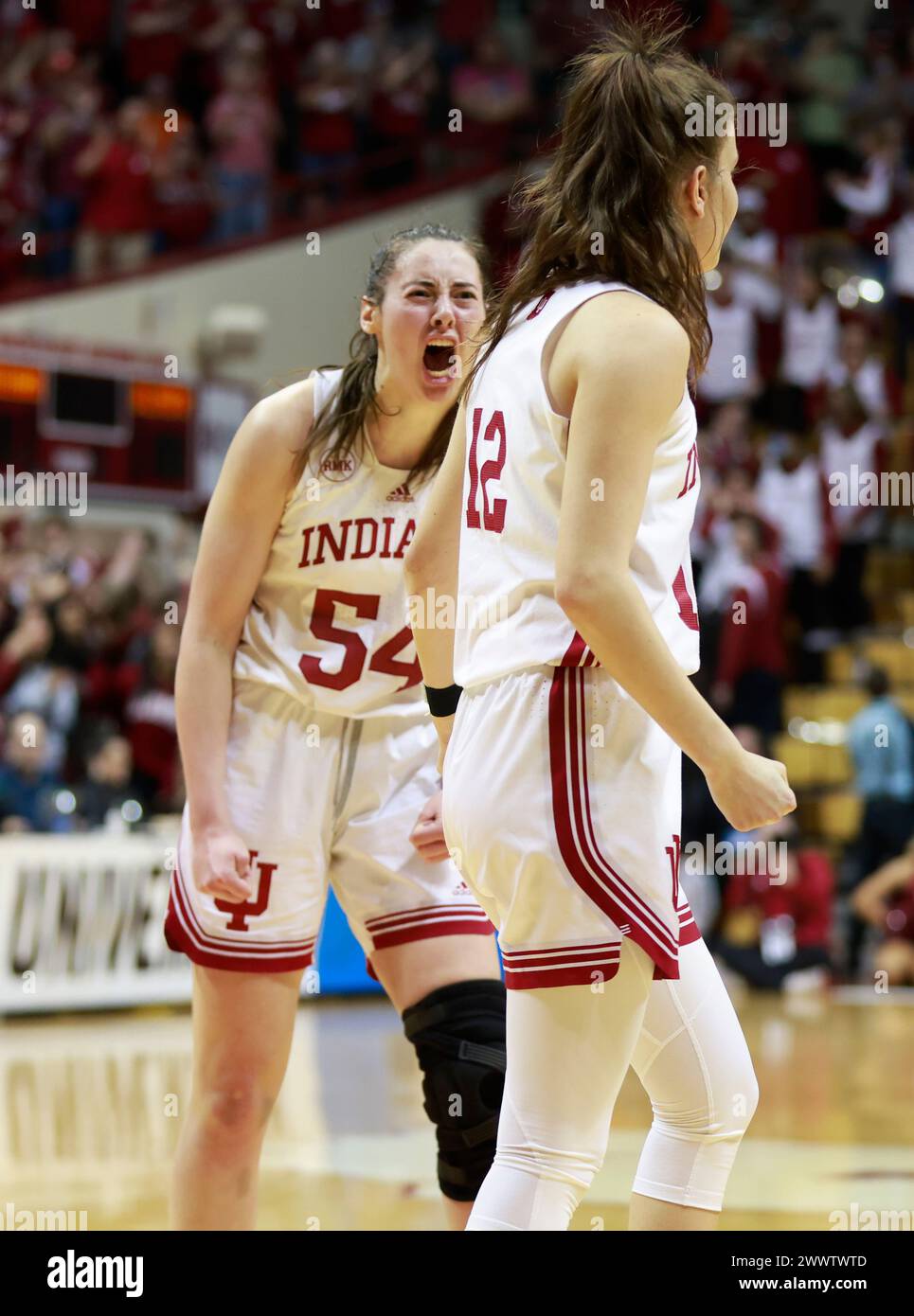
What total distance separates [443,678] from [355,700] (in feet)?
1.62

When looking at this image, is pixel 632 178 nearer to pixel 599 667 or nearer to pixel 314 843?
pixel 599 667

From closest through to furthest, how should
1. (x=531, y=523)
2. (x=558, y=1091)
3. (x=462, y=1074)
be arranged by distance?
(x=558, y=1091), (x=531, y=523), (x=462, y=1074)

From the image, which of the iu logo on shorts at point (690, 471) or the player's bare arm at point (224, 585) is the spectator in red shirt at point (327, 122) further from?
the iu logo on shorts at point (690, 471)

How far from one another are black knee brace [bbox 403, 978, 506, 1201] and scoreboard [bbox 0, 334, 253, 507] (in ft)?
36.2

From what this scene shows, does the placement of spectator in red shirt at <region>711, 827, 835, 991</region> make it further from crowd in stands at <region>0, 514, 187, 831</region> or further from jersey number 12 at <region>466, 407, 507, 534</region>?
jersey number 12 at <region>466, 407, 507, 534</region>

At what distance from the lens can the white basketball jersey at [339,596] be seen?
3.32m

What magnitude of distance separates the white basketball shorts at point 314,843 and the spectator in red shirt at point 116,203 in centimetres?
1220

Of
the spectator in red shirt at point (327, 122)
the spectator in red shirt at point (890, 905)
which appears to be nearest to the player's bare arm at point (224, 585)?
the spectator in red shirt at point (890, 905)

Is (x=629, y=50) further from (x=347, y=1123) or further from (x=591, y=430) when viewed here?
(x=347, y=1123)

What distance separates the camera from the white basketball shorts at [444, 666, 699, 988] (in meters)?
2.28

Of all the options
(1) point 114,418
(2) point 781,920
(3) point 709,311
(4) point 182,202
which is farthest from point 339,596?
(4) point 182,202

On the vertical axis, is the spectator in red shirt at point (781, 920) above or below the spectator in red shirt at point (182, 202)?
below

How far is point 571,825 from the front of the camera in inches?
90.0

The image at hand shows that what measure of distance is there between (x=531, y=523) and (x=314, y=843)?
1.18 meters
